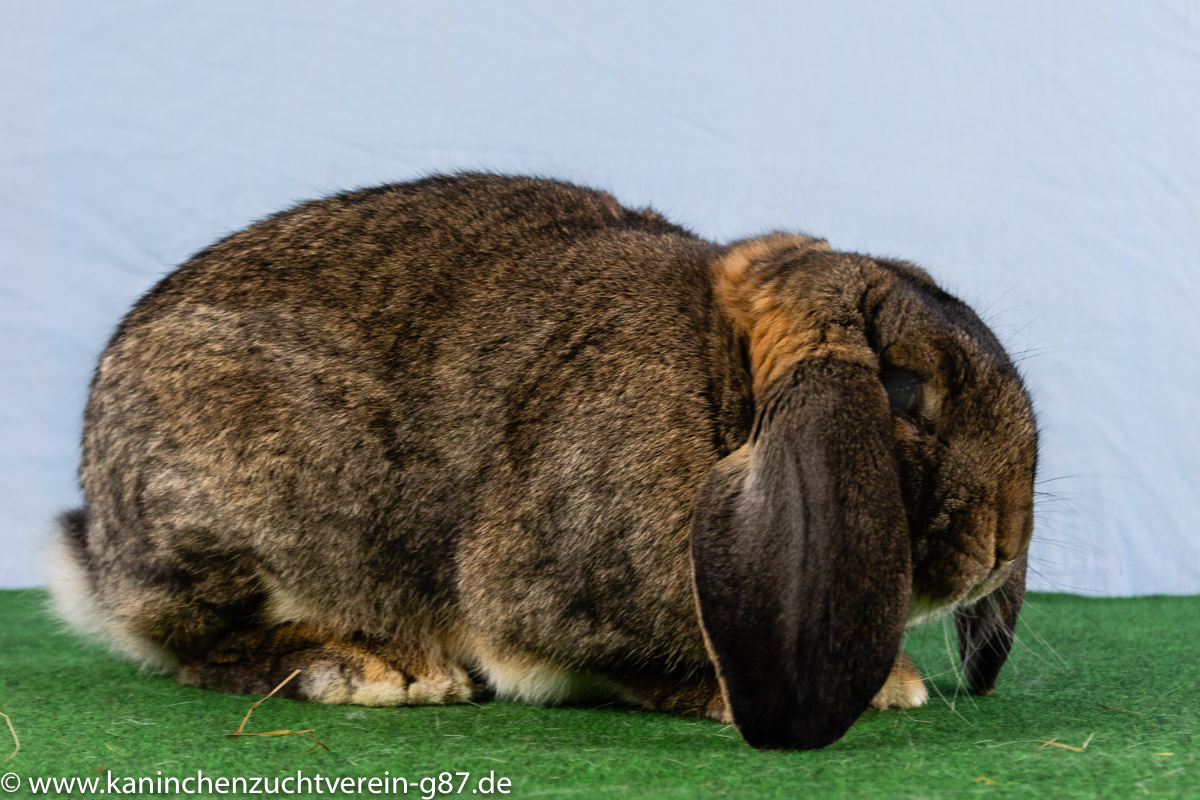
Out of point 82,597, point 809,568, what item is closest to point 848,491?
point 809,568

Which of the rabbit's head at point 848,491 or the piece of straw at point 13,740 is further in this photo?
the piece of straw at point 13,740

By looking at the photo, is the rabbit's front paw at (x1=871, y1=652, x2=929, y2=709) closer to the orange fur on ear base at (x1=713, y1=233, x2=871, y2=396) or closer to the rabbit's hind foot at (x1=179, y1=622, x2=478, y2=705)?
the orange fur on ear base at (x1=713, y1=233, x2=871, y2=396)

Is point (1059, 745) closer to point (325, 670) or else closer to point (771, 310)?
point (771, 310)

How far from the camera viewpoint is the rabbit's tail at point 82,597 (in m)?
2.81

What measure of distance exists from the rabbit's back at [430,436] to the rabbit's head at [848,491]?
0.24 m

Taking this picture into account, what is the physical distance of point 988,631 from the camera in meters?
2.53

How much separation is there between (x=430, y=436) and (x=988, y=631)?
123cm

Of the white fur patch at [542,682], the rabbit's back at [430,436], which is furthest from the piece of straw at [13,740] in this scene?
the white fur patch at [542,682]

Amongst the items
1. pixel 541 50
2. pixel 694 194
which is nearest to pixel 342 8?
pixel 541 50

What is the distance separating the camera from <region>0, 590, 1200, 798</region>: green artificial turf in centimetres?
179

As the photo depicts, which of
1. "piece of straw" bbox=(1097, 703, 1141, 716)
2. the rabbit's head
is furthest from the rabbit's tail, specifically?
"piece of straw" bbox=(1097, 703, 1141, 716)

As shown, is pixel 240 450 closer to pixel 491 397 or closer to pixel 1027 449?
pixel 491 397

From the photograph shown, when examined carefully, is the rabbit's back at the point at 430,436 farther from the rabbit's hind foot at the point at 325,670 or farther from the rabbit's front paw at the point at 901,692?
the rabbit's front paw at the point at 901,692

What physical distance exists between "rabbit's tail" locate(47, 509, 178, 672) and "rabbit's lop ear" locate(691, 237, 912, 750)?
4.93 feet
